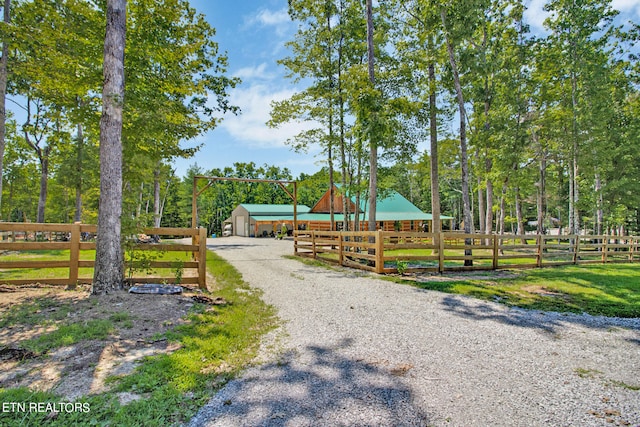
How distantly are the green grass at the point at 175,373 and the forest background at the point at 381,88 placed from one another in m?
2.16

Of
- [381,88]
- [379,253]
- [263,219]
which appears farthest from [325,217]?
[379,253]

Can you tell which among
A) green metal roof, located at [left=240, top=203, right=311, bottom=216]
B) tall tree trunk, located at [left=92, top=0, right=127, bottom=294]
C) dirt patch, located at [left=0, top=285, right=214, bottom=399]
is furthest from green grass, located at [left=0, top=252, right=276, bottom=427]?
green metal roof, located at [left=240, top=203, right=311, bottom=216]

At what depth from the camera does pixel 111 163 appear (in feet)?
17.1

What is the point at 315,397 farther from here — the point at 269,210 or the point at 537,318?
the point at 269,210

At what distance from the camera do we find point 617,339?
393 centimetres

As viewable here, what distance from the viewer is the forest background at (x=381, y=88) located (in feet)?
21.8

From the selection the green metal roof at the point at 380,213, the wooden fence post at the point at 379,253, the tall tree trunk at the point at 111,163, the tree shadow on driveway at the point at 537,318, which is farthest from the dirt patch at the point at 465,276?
the green metal roof at the point at 380,213

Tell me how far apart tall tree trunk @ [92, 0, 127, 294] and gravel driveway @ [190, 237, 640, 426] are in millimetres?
2843

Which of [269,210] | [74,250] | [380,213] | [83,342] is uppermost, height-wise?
[269,210]

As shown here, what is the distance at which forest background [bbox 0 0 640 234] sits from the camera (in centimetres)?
663

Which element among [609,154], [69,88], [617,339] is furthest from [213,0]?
[609,154]

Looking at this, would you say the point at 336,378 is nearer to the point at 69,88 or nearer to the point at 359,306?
the point at 359,306

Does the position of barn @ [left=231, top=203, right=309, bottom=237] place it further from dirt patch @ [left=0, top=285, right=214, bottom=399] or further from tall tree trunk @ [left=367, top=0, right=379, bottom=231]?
dirt patch @ [left=0, top=285, right=214, bottom=399]

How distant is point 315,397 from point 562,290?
6.68m
